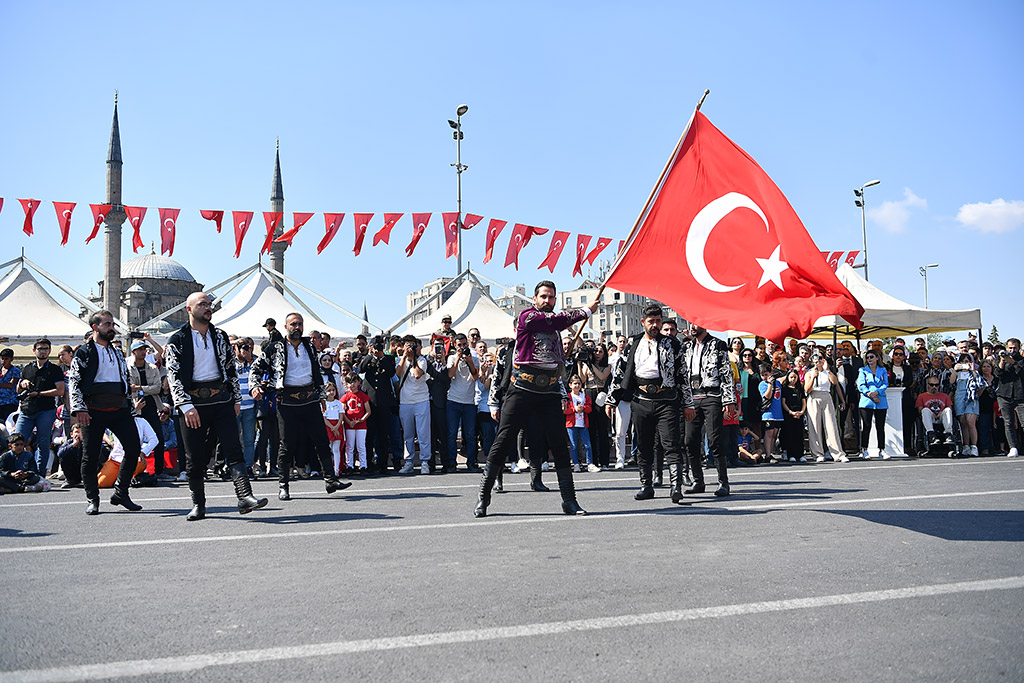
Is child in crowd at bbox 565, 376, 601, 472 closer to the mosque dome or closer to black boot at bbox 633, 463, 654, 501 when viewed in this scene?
black boot at bbox 633, 463, 654, 501

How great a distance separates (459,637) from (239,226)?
852 inches

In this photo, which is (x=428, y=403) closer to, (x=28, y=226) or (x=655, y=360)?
(x=655, y=360)

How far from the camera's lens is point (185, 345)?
25.7ft

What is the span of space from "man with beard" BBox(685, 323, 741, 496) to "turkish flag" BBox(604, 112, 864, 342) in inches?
49.8

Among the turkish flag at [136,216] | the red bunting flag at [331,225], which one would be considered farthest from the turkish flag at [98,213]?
the red bunting flag at [331,225]

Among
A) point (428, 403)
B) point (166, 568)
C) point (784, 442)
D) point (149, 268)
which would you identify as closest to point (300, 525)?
point (166, 568)

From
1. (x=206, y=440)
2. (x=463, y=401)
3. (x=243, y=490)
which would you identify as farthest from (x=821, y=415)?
(x=206, y=440)

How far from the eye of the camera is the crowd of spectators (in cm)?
1182

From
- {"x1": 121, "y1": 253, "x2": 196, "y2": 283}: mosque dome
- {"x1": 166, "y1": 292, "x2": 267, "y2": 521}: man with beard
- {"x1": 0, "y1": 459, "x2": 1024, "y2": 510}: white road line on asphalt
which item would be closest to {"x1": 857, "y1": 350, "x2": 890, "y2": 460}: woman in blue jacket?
{"x1": 0, "y1": 459, "x2": 1024, "y2": 510}: white road line on asphalt

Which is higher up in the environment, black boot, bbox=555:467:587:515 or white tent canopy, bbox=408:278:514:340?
white tent canopy, bbox=408:278:514:340

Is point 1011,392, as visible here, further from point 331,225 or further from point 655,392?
point 331,225

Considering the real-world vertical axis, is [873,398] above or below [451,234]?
below

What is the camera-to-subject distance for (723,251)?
8.12m

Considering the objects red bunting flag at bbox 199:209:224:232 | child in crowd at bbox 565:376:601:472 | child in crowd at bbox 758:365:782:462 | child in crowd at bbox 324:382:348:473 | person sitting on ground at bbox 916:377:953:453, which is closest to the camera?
child in crowd at bbox 324:382:348:473
